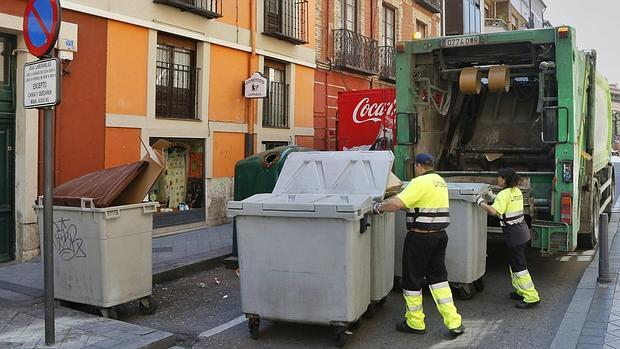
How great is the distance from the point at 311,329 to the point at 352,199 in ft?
4.03

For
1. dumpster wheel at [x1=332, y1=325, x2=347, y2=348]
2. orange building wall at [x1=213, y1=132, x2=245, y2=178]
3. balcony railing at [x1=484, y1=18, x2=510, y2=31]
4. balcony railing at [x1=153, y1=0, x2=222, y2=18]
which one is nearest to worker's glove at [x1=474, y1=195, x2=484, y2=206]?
dumpster wheel at [x1=332, y1=325, x2=347, y2=348]

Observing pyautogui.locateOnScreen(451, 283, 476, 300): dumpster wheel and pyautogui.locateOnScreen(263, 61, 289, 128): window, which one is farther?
pyautogui.locateOnScreen(263, 61, 289, 128): window

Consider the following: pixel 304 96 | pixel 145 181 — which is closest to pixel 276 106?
pixel 304 96

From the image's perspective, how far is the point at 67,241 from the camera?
544 centimetres

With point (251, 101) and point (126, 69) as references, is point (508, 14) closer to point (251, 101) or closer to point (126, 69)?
point (251, 101)

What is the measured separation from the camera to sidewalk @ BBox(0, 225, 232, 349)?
4625 mm

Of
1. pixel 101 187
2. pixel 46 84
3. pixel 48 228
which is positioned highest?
pixel 46 84

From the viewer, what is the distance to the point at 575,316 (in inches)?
210

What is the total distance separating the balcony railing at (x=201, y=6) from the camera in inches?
387

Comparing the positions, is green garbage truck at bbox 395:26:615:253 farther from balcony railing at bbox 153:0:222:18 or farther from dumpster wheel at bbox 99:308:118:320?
dumpster wheel at bbox 99:308:118:320

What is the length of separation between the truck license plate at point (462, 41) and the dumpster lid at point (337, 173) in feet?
8.97

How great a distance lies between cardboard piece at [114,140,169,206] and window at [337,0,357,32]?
1028cm

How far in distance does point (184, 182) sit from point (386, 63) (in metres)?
8.29

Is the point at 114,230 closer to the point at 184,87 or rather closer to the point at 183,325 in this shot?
the point at 183,325
